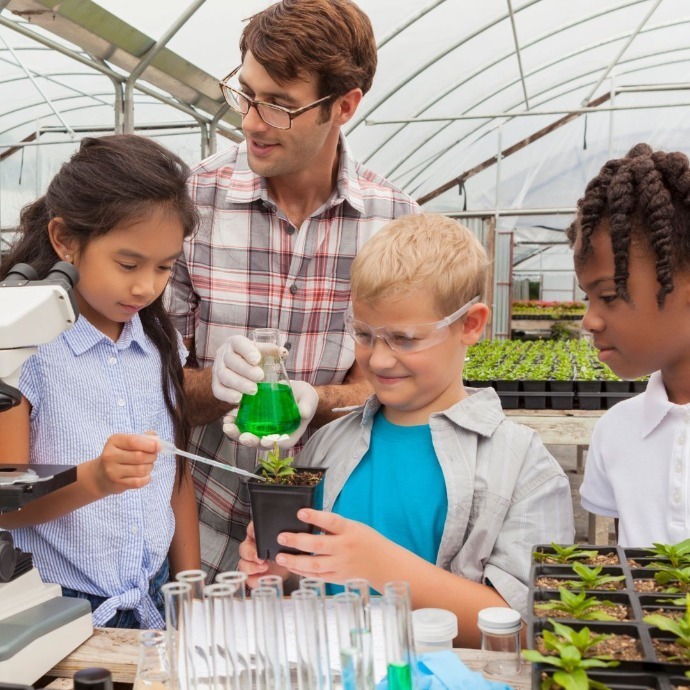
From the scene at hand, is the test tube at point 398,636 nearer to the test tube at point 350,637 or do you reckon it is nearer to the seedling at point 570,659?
the test tube at point 350,637

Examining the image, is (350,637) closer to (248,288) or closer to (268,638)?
(268,638)

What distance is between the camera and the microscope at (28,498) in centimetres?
113

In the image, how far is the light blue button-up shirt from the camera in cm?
164

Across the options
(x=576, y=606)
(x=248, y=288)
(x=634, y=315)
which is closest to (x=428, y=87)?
(x=248, y=288)

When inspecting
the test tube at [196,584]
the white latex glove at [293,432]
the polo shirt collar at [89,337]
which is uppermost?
the polo shirt collar at [89,337]

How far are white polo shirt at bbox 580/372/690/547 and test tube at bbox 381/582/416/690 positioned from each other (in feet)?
3.26

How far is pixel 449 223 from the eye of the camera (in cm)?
187

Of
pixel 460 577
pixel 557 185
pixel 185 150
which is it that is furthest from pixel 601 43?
pixel 460 577

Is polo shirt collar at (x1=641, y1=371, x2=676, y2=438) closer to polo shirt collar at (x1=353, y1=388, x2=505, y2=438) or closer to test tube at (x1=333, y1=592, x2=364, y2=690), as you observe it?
polo shirt collar at (x1=353, y1=388, x2=505, y2=438)

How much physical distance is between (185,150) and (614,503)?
21.3 feet

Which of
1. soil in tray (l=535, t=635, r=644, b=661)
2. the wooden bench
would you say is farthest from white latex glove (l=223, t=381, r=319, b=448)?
the wooden bench

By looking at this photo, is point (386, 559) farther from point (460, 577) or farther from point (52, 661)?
point (52, 661)

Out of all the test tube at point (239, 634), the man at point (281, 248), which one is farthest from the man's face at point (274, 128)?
the test tube at point (239, 634)

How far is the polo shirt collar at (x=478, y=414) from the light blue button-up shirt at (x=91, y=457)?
0.68 metres
